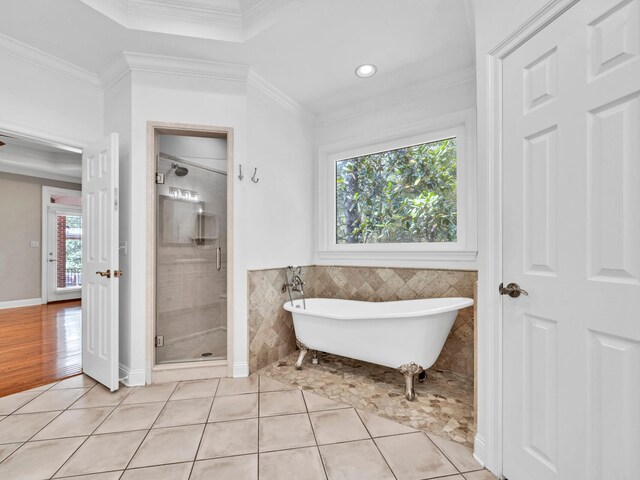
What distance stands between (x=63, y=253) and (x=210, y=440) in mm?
6653

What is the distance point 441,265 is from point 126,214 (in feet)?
8.96

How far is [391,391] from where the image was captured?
2299mm

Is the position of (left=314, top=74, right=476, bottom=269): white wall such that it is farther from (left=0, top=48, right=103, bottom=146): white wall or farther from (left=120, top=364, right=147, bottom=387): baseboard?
(left=0, top=48, right=103, bottom=146): white wall

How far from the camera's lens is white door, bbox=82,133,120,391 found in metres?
2.32

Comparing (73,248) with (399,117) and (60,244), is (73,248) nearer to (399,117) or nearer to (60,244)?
(60,244)

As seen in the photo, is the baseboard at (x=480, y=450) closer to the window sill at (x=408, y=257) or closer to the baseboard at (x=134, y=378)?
the window sill at (x=408, y=257)

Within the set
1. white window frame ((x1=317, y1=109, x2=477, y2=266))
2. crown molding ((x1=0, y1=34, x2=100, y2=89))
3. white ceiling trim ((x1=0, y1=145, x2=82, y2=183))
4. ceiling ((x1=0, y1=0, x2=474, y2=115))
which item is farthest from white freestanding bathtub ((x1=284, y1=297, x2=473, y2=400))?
white ceiling trim ((x1=0, y1=145, x2=82, y2=183))

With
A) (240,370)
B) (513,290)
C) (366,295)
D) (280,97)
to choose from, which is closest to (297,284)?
(366,295)

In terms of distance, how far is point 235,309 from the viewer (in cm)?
258

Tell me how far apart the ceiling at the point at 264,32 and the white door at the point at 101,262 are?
2.41 ft

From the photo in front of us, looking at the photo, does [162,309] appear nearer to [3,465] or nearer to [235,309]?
[235,309]

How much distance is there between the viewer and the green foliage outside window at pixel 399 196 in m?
2.78

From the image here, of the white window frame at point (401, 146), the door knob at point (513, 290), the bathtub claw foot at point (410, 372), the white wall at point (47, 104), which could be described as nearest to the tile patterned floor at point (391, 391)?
the bathtub claw foot at point (410, 372)

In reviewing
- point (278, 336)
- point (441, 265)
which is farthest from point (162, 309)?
point (441, 265)
